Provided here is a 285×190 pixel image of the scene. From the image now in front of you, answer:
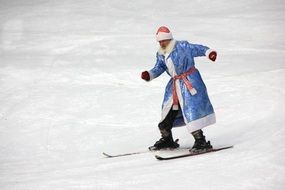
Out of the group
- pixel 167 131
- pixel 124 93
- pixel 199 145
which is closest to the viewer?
pixel 199 145

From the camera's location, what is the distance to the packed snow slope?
6.60 m

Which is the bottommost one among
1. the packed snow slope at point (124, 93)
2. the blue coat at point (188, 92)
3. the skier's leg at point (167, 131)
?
the packed snow slope at point (124, 93)

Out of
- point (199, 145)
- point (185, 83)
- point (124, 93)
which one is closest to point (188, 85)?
point (185, 83)

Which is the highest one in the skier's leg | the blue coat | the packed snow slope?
the blue coat

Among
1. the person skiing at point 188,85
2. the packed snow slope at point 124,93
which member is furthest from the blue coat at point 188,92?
the packed snow slope at point 124,93

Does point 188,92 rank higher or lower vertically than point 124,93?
higher

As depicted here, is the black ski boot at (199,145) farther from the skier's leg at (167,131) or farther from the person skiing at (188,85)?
the skier's leg at (167,131)

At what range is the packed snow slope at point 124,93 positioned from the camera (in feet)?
21.6

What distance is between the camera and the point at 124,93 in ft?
39.2

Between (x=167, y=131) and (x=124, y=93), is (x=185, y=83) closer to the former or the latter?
(x=167, y=131)

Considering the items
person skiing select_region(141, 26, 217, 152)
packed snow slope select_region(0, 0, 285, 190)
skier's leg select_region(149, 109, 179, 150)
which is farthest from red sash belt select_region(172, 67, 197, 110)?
packed snow slope select_region(0, 0, 285, 190)

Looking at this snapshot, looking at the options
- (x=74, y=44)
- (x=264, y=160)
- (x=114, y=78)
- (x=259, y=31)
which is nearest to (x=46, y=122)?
(x=114, y=78)

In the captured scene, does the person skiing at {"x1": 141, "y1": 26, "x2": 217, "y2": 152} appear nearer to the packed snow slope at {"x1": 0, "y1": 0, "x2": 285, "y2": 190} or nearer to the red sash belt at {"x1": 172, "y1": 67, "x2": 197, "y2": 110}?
the red sash belt at {"x1": 172, "y1": 67, "x2": 197, "y2": 110}

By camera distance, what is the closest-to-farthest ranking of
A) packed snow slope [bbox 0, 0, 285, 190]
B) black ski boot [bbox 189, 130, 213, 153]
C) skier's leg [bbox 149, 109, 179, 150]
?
packed snow slope [bbox 0, 0, 285, 190] → black ski boot [bbox 189, 130, 213, 153] → skier's leg [bbox 149, 109, 179, 150]
